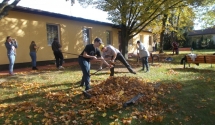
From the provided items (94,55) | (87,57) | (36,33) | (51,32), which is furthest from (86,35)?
(87,57)

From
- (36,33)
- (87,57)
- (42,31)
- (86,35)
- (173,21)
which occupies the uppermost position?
(173,21)

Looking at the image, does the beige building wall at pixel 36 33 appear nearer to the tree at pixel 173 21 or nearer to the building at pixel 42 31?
the building at pixel 42 31

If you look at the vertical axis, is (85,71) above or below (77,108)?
above

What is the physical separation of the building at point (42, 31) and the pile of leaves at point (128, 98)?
8.48 meters

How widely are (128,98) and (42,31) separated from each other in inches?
431

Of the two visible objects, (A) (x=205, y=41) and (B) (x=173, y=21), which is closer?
(B) (x=173, y=21)

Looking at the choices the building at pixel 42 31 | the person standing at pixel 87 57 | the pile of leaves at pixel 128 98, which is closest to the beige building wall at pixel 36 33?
the building at pixel 42 31

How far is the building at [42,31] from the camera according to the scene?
1286 cm

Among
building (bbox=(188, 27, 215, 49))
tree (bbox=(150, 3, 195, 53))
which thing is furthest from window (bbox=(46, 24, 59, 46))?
building (bbox=(188, 27, 215, 49))

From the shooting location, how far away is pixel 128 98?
576cm

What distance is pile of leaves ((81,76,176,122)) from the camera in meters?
5.04

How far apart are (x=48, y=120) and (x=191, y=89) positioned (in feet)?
16.8

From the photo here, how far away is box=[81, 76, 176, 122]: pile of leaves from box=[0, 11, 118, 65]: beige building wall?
854 cm

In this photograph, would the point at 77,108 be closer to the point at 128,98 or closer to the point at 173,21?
the point at 128,98
